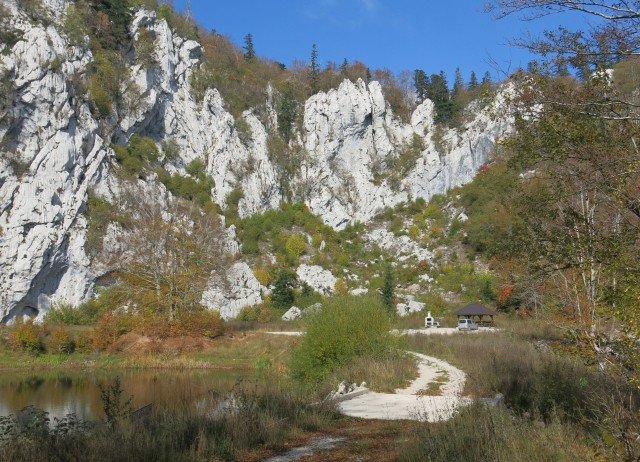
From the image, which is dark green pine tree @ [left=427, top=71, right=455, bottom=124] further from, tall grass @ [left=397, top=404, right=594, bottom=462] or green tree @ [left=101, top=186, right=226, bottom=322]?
tall grass @ [left=397, top=404, right=594, bottom=462]

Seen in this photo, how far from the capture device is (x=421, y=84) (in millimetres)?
73438

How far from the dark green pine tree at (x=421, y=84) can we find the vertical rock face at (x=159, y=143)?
554cm

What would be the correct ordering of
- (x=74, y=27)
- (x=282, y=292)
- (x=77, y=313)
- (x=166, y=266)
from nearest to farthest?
(x=166, y=266), (x=77, y=313), (x=282, y=292), (x=74, y=27)

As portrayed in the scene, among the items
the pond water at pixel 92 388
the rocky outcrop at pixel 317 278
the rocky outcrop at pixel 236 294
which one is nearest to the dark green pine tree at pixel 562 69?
the pond water at pixel 92 388

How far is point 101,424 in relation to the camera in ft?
24.7

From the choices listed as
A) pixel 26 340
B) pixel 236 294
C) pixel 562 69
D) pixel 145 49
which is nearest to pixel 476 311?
pixel 236 294

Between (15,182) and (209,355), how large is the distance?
1924 cm

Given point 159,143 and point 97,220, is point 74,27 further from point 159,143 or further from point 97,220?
point 97,220

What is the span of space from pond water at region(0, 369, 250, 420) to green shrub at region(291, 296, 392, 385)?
2107 mm

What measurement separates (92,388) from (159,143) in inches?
1409

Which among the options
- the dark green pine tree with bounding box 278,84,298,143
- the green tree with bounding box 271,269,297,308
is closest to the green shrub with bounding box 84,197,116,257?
the green tree with bounding box 271,269,297,308

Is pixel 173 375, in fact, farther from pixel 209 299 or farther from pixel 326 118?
pixel 326 118

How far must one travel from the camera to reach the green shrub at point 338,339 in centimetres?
1584

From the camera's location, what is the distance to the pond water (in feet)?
50.6
